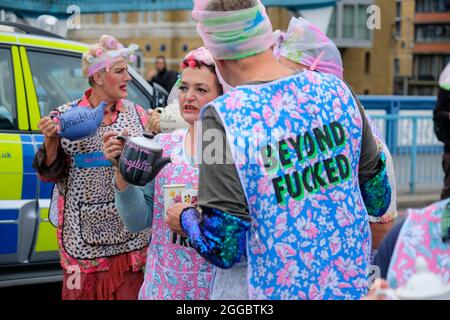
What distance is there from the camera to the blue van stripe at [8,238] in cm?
537

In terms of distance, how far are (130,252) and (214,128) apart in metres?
1.90

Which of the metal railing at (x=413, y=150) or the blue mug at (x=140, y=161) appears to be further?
the metal railing at (x=413, y=150)

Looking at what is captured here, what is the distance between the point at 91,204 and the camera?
406 centimetres

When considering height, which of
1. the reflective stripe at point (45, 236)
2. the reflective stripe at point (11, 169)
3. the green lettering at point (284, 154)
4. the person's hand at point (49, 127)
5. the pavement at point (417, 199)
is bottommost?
the pavement at point (417, 199)

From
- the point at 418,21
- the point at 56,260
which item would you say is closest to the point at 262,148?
the point at 56,260

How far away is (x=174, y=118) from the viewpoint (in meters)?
3.58

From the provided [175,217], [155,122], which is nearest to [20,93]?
[155,122]

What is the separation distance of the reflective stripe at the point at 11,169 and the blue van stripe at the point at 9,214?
0.11 feet

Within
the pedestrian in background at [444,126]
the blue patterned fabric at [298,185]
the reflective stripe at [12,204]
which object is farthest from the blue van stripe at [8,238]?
the pedestrian in background at [444,126]

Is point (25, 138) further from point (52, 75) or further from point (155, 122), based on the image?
point (155, 122)

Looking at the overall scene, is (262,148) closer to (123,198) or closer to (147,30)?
(123,198)

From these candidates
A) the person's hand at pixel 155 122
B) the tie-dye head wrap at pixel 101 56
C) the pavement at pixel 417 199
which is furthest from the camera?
the pavement at pixel 417 199

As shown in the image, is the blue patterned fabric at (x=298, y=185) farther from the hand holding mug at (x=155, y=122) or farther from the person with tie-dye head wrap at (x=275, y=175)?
the hand holding mug at (x=155, y=122)

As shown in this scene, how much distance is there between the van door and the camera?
5363 millimetres
